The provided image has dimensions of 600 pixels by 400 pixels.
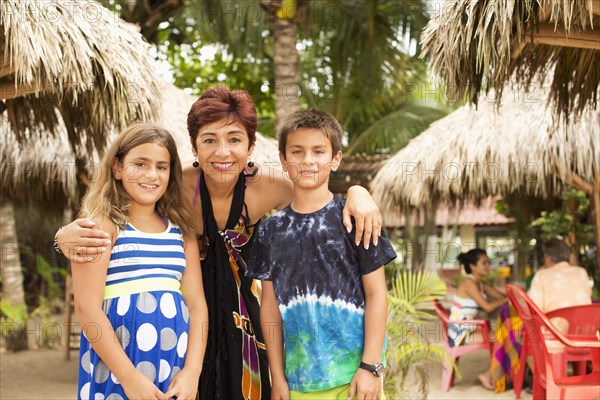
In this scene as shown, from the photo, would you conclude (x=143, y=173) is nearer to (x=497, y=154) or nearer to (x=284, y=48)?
(x=497, y=154)

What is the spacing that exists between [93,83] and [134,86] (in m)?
0.31

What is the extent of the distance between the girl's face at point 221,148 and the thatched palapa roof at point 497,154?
5065mm

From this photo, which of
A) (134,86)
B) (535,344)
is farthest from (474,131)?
(134,86)

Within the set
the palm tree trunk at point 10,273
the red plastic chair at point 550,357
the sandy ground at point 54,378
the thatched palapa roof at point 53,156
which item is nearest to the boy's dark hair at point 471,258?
the sandy ground at point 54,378

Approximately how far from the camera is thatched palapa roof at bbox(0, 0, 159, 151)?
4.27m

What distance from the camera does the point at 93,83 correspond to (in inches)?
202

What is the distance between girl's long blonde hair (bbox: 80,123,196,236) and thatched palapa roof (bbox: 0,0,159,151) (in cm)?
174

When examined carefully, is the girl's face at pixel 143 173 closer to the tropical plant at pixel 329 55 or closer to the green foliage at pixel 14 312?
the green foliage at pixel 14 312

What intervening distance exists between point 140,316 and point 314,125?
897 mm

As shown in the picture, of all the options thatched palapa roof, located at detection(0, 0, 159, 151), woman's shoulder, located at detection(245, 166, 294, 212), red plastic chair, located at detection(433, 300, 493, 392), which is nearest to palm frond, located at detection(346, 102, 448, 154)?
red plastic chair, located at detection(433, 300, 493, 392)

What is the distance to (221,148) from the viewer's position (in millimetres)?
2896

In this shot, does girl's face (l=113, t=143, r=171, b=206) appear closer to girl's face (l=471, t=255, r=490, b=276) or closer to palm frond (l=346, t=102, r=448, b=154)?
girl's face (l=471, t=255, r=490, b=276)

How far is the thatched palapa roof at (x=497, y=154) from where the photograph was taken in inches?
304

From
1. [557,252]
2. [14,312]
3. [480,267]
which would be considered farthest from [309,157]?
[14,312]
